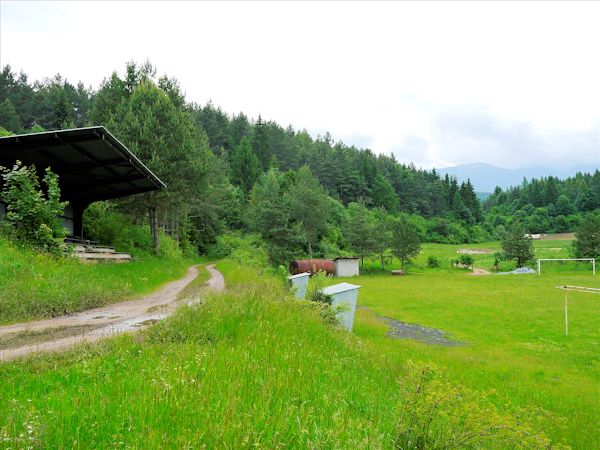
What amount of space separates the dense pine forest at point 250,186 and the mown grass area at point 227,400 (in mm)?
25410

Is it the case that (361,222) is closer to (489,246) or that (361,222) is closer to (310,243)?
(310,243)

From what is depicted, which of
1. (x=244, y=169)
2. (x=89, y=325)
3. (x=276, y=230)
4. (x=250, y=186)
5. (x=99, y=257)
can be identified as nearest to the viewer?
(x=89, y=325)

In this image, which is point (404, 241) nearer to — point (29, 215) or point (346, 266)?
point (346, 266)

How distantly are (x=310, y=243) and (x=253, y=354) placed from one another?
205 feet

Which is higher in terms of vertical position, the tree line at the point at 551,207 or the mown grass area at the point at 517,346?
the tree line at the point at 551,207

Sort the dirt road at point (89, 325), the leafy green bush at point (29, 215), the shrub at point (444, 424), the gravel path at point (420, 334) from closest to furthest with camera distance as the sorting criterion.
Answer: the shrub at point (444, 424) → the dirt road at point (89, 325) → the leafy green bush at point (29, 215) → the gravel path at point (420, 334)

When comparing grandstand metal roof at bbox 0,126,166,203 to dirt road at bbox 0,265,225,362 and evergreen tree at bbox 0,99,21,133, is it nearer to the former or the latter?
dirt road at bbox 0,265,225,362

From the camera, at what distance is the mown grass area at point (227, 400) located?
137 inches

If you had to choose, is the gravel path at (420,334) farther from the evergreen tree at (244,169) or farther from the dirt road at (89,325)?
the evergreen tree at (244,169)

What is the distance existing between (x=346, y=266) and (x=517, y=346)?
140 ft

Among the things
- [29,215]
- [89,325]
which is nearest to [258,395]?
[89,325]

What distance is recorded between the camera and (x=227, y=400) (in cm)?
416

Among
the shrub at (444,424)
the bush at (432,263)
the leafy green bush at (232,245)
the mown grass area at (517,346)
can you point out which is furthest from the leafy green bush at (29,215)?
the bush at (432,263)

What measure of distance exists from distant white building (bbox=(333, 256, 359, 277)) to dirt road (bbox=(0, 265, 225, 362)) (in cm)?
4618
